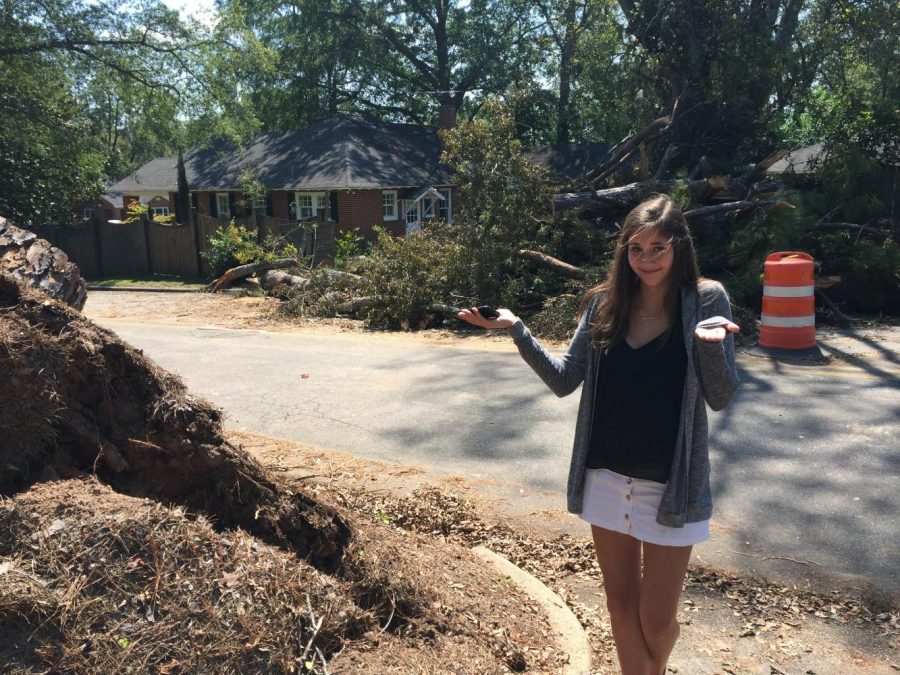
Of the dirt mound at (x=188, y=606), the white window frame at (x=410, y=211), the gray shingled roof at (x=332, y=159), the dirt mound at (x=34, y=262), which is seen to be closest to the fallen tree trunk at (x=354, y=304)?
the dirt mound at (x=34, y=262)

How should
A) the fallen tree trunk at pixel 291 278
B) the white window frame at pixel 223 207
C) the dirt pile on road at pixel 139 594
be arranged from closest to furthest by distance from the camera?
the dirt pile on road at pixel 139 594, the fallen tree trunk at pixel 291 278, the white window frame at pixel 223 207

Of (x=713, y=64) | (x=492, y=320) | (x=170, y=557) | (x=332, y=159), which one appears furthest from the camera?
(x=332, y=159)

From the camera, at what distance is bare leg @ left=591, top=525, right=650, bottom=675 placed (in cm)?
267

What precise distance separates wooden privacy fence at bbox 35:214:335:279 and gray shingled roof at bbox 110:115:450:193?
434 centimetres

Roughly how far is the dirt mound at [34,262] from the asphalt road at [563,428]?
2540mm

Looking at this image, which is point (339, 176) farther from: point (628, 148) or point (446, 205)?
point (628, 148)

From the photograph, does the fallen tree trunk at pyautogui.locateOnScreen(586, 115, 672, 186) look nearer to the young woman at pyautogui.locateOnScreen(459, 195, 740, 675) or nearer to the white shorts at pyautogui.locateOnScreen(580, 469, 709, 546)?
the young woman at pyautogui.locateOnScreen(459, 195, 740, 675)

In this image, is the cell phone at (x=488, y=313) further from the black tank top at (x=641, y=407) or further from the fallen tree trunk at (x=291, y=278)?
the fallen tree trunk at (x=291, y=278)

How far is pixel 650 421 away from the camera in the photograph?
8.45ft

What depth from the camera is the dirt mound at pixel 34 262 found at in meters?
4.22

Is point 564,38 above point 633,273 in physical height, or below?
above

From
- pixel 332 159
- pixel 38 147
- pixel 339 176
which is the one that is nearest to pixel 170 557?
pixel 339 176

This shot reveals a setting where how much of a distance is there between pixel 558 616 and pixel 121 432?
6.68ft

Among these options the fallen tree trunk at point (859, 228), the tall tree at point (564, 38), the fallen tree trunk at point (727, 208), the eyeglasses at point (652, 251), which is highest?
the tall tree at point (564, 38)
